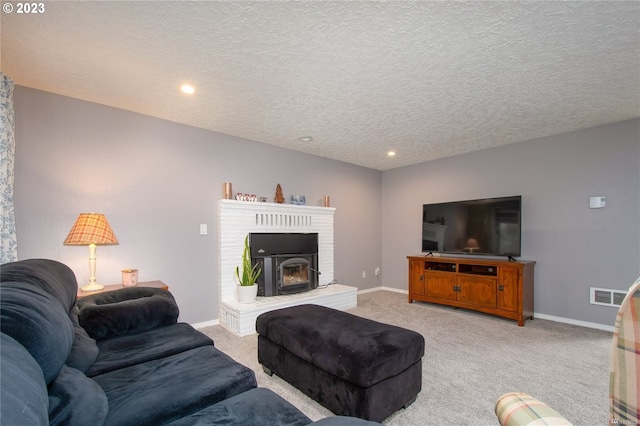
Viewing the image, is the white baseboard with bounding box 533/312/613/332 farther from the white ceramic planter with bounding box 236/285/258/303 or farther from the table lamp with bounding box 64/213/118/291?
the table lamp with bounding box 64/213/118/291

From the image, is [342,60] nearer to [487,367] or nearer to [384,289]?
[487,367]

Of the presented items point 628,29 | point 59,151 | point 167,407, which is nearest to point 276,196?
point 59,151

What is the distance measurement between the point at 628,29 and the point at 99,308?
375 centimetres

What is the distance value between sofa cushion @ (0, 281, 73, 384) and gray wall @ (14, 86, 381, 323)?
80.4 inches

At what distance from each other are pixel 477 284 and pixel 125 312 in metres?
3.91

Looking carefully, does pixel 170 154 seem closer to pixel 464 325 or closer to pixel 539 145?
pixel 464 325

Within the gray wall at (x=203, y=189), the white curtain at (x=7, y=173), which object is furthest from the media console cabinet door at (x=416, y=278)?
the white curtain at (x=7, y=173)

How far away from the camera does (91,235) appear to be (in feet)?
7.80

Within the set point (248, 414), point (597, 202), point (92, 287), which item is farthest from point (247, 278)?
point (597, 202)

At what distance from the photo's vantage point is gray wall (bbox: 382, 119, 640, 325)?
319cm

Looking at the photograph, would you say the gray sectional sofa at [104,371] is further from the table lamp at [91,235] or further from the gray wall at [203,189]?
the gray wall at [203,189]

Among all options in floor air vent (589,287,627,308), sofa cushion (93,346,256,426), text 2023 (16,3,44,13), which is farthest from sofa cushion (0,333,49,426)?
floor air vent (589,287,627,308)

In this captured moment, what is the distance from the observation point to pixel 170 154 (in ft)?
10.6

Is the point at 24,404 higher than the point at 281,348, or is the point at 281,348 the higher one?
the point at 24,404
